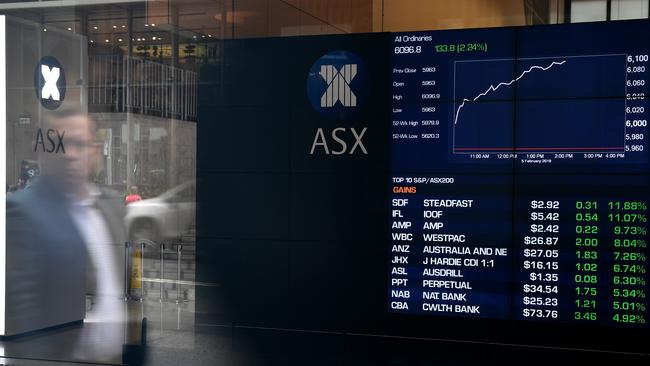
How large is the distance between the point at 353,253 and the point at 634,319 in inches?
96.3

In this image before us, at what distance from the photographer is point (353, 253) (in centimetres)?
762

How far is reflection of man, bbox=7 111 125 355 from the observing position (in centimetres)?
769

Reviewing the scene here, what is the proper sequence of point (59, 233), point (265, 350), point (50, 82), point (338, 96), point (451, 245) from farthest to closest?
point (59, 233) < point (50, 82) < point (338, 96) < point (451, 245) < point (265, 350)

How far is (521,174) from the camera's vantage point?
7.11m

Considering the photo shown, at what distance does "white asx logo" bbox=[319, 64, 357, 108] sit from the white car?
1773 mm

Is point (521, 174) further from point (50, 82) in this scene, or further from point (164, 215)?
point (50, 82)

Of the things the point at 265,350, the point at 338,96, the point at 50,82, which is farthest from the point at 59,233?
the point at 338,96

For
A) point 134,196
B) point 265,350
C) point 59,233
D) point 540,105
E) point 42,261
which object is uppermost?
point 540,105

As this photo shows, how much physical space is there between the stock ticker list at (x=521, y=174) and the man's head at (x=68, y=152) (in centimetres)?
313

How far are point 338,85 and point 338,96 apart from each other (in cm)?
10

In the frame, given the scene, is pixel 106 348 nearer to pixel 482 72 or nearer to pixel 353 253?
pixel 353 253

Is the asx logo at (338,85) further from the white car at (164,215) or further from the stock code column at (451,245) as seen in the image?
the white car at (164,215)

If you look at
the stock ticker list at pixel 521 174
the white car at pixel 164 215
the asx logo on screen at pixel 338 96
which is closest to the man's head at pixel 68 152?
the white car at pixel 164 215

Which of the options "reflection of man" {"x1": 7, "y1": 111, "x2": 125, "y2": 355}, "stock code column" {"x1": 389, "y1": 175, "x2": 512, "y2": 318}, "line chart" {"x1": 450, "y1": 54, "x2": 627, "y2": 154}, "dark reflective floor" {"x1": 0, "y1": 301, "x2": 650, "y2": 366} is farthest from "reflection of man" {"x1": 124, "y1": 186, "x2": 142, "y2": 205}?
"line chart" {"x1": 450, "y1": 54, "x2": 627, "y2": 154}
